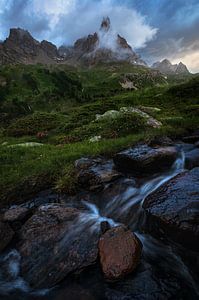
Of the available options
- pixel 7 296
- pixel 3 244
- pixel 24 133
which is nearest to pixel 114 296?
pixel 7 296

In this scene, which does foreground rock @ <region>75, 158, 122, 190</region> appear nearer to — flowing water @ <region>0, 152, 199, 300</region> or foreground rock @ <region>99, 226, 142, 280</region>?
flowing water @ <region>0, 152, 199, 300</region>

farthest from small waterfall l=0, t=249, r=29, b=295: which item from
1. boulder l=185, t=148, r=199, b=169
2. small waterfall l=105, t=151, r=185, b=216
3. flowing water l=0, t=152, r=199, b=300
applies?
boulder l=185, t=148, r=199, b=169

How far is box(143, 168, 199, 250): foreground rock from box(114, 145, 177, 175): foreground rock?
2906mm

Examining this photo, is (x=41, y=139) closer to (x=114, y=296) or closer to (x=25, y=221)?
(x=25, y=221)

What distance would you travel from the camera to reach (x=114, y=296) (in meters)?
7.83

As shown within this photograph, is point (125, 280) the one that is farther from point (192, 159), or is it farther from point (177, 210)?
point (192, 159)

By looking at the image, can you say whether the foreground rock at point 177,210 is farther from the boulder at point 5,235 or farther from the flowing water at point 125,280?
the boulder at point 5,235

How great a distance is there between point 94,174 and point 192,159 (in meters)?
4.28

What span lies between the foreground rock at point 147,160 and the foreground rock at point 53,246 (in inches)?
143

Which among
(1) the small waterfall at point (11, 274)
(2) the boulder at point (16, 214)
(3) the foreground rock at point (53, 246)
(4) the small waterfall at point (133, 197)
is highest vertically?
(4) the small waterfall at point (133, 197)

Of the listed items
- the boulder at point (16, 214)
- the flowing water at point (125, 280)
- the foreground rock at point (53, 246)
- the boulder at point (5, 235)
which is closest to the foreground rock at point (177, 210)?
the flowing water at point (125, 280)

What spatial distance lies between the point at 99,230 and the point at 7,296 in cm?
317

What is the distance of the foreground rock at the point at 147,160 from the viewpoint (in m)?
13.8

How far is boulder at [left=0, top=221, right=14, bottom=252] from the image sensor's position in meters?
11.0
